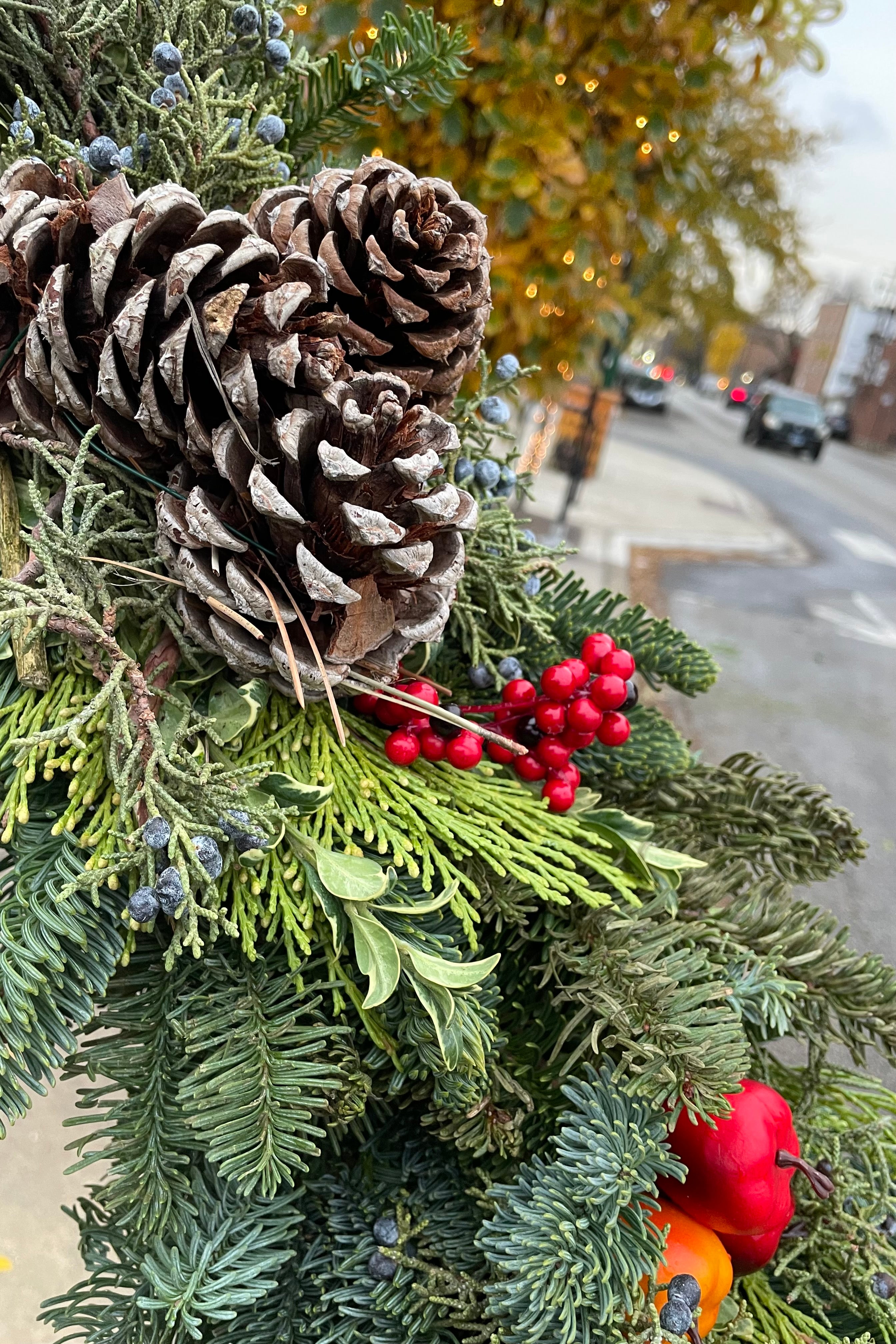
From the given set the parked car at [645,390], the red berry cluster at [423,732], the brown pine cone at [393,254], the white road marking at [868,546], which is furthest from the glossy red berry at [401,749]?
the parked car at [645,390]

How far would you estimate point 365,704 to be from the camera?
586 millimetres

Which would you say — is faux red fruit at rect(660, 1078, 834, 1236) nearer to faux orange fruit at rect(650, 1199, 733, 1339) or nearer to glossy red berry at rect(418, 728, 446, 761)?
faux orange fruit at rect(650, 1199, 733, 1339)

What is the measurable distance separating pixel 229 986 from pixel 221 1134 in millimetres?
82

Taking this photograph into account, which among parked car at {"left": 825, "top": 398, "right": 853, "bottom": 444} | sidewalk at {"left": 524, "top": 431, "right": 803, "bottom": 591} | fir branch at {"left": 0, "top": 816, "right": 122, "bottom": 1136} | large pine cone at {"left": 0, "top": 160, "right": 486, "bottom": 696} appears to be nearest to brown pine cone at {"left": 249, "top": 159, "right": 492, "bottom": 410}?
large pine cone at {"left": 0, "top": 160, "right": 486, "bottom": 696}

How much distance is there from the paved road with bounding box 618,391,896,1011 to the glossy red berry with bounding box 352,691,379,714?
5.76ft

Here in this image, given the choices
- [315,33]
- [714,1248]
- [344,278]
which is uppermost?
[315,33]

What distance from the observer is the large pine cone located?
1.50ft

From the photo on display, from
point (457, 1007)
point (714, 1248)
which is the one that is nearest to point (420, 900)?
point (457, 1007)

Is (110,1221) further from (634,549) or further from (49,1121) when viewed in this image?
(634,549)

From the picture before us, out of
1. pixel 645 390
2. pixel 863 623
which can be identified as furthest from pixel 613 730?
pixel 645 390

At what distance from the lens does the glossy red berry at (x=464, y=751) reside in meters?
0.58

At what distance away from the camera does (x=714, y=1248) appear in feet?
1.86

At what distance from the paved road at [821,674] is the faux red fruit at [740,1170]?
61.1 inches

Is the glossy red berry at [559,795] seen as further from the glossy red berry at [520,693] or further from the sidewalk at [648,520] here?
the sidewalk at [648,520]
